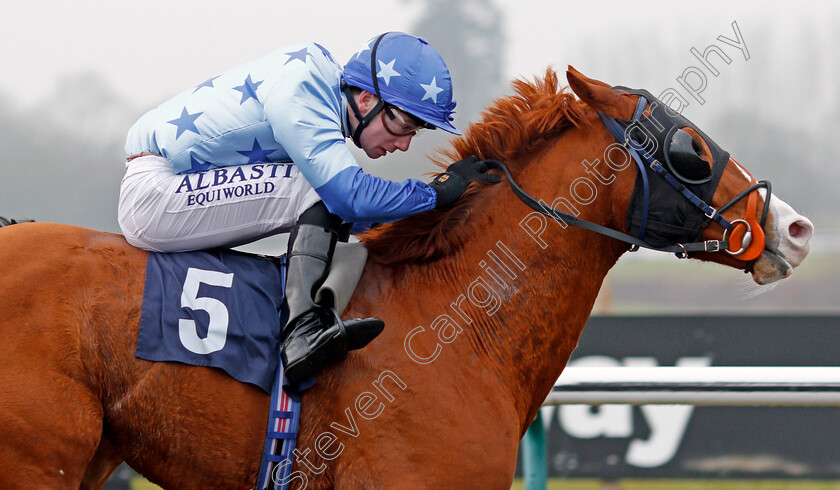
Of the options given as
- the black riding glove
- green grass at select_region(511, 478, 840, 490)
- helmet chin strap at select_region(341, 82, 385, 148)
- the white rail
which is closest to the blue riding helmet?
helmet chin strap at select_region(341, 82, 385, 148)

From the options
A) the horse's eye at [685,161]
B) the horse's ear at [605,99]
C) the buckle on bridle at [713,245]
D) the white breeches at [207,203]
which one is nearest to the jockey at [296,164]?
the white breeches at [207,203]

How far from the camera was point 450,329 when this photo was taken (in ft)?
8.61

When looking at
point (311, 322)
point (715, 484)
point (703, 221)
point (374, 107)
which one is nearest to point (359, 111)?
point (374, 107)

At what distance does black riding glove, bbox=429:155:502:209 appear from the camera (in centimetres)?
271

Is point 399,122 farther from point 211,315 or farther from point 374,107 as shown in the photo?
point 211,315

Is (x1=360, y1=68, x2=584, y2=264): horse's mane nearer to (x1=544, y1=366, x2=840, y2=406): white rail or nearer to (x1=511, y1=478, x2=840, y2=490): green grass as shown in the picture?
(x1=544, y1=366, x2=840, y2=406): white rail

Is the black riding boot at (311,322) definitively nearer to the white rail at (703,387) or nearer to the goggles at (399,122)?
the goggles at (399,122)

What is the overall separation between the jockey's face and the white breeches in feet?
0.96

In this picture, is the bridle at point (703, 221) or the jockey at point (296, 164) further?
the bridle at point (703, 221)

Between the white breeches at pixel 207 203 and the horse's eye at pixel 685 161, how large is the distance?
3.83ft

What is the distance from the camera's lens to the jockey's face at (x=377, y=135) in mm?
2734

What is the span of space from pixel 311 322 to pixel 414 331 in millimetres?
342

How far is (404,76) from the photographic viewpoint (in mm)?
2676

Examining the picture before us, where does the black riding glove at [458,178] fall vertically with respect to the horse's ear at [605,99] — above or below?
below
